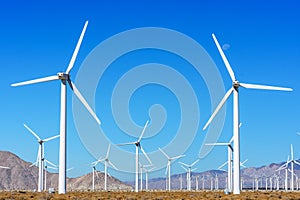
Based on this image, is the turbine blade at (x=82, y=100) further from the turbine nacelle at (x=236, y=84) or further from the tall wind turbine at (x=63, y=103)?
the turbine nacelle at (x=236, y=84)

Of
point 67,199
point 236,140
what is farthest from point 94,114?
point 236,140

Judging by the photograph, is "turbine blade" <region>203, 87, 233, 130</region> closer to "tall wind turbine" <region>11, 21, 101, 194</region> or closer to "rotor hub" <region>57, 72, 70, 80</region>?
"tall wind turbine" <region>11, 21, 101, 194</region>

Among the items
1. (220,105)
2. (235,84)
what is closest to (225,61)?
(235,84)

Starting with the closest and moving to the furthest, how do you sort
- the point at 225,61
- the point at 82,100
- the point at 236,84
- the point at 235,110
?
1. the point at 82,100
2. the point at 235,110
3. the point at 225,61
4. the point at 236,84

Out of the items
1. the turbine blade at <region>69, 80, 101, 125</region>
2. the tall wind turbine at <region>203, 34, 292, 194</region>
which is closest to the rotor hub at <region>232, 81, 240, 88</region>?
the tall wind turbine at <region>203, 34, 292, 194</region>

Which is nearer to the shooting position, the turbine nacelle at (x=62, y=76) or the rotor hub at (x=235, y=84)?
the turbine nacelle at (x=62, y=76)

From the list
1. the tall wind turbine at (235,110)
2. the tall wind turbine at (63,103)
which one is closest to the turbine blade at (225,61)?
the tall wind turbine at (235,110)

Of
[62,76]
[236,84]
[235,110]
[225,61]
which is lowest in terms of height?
[235,110]

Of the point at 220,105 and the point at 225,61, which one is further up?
the point at 225,61

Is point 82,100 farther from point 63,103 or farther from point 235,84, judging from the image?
point 235,84

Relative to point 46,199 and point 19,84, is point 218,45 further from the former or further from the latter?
point 46,199

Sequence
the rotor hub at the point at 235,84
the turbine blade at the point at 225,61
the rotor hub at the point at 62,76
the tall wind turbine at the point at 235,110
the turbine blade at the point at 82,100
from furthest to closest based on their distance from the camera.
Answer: the rotor hub at the point at 235,84
the turbine blade at the point at 225,61
the tall wind turbine at the point at 235,110
the rotor hub at the point at 62,76
the turbine blade at the point at 82,100

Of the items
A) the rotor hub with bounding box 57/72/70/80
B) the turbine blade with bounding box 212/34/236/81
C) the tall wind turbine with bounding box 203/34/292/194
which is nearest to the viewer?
the rotor hub with bounding box 57/72/70/80

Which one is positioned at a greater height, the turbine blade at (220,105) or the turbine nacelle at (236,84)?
the turbine nacelle at (236,84)
